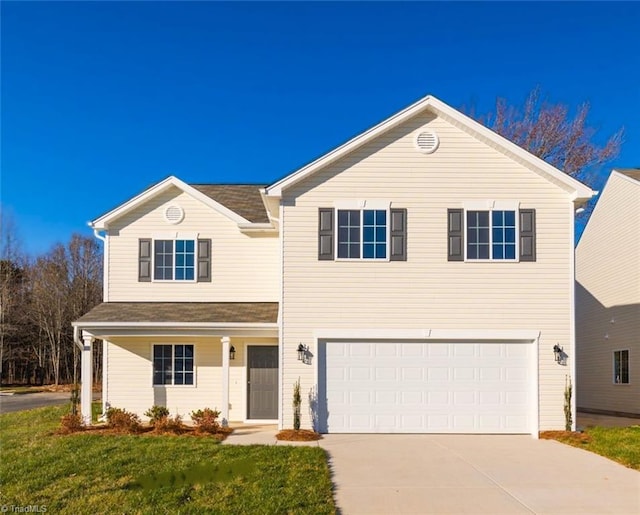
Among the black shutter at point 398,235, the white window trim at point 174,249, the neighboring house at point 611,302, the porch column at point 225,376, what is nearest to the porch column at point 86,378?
the white window trim at point 174,249

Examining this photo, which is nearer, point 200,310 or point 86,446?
point 86,446

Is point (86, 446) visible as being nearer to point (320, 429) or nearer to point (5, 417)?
point (320, 429)

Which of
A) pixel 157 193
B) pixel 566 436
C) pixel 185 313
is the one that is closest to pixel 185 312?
pixel 185 313

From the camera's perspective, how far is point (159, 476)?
887 cm

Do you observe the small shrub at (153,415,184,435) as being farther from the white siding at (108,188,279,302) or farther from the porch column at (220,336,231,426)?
the white siding at (108,188,279,302)

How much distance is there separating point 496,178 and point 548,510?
818 cm

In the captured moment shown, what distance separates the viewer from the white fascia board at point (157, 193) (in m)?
16.0

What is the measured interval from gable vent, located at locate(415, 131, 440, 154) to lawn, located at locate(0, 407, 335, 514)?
7025 mm

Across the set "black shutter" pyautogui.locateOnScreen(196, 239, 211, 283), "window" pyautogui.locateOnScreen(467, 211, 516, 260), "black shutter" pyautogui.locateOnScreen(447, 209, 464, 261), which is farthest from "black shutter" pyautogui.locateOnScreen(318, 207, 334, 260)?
"black shutter" pyautogui.locateOnScreen(196, 239, 211, 283)

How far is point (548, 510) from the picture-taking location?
7.49m

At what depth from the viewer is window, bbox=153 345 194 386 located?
1569 cm

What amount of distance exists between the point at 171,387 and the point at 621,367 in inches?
553

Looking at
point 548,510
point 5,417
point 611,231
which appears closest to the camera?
point 548,510

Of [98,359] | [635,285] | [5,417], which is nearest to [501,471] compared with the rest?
[635,285]
